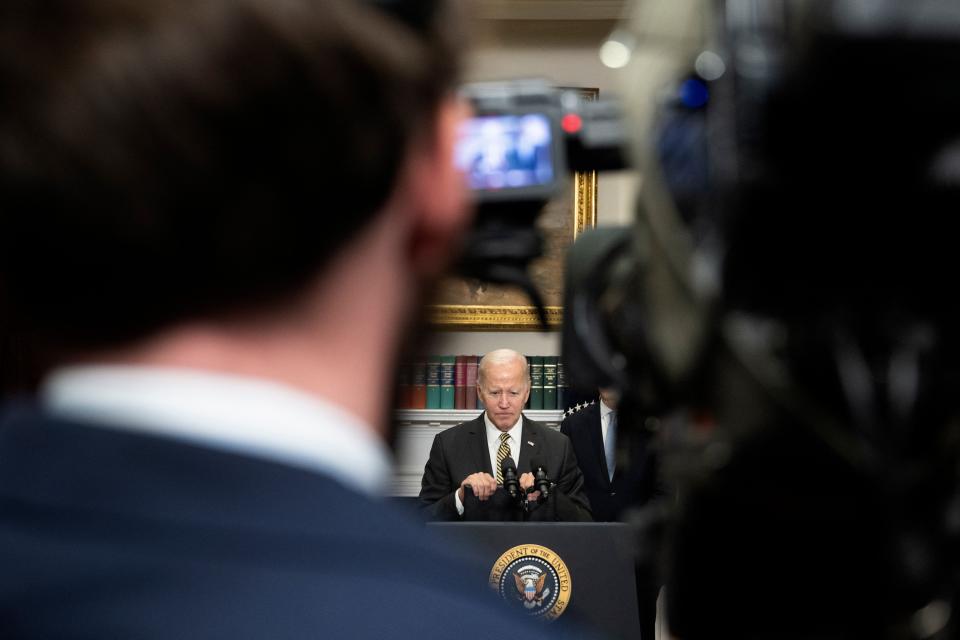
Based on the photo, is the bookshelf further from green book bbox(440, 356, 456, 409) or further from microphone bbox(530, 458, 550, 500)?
microphone bbox(530, 458, 550, 500)

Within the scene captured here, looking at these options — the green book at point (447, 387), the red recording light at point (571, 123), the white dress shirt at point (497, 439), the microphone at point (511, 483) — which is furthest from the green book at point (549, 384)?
the red recording light at point (571, 123)

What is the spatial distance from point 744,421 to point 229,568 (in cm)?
30

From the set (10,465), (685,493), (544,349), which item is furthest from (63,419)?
(544,349)

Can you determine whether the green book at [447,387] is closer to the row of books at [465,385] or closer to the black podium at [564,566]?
the row of books at [465,385]

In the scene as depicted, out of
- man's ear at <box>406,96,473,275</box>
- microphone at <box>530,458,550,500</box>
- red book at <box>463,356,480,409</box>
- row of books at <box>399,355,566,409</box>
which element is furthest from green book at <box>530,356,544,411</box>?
man's ear at <box>406,96,473,275</box>

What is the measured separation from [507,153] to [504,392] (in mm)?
3652

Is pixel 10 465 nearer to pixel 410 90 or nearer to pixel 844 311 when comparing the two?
pixel 410 90

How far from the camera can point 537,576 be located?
8.48 feet

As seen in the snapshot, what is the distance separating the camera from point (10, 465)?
40 centimetres

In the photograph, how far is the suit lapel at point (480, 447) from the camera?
409cm

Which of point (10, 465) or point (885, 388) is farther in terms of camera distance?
point (885, 388)

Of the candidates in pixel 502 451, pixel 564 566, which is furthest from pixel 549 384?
pixel 564 566

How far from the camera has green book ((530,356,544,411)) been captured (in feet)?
19.9

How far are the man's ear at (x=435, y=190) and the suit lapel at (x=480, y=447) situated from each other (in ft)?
11.9
